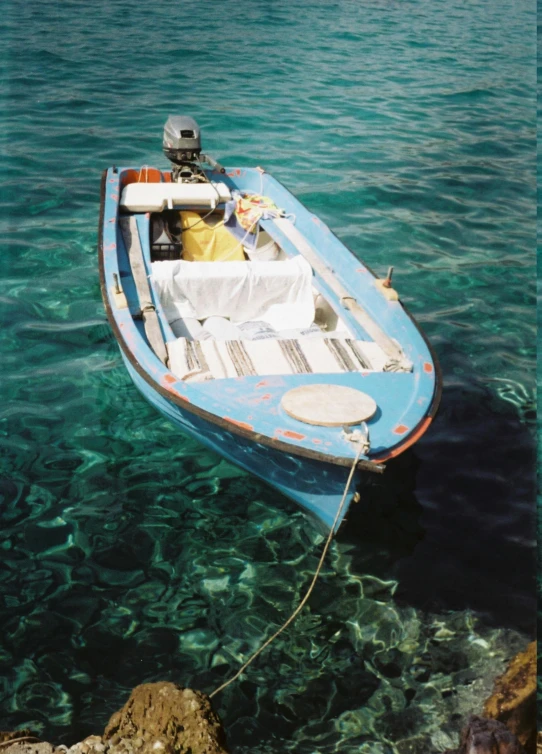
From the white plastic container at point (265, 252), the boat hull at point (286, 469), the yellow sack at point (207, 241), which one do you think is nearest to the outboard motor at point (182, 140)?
the yellow sack at point (207, 241)

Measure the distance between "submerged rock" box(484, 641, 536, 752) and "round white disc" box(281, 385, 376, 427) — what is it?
6.39ft

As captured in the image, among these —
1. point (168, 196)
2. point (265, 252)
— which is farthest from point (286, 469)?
point (168, 196)

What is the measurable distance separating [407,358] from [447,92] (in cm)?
1480

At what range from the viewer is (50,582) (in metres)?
5.61

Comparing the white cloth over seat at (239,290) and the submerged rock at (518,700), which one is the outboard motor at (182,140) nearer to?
the white cloth over seat at (239,290)

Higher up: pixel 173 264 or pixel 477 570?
pixel 173 264

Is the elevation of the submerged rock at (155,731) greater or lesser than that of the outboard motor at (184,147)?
lesser

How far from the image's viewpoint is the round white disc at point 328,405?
543cm

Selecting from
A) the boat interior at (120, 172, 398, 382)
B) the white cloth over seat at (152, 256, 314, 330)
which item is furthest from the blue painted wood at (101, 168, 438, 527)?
the white cloth over seat at (152, 256, 314, 330)

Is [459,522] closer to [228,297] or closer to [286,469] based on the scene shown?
[286,469]

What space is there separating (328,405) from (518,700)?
2301 millimetres

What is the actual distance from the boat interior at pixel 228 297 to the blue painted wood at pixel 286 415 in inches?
12.2

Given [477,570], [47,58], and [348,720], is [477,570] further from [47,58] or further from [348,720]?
[47,58]

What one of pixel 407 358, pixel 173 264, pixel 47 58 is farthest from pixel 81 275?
pixel 47 58
